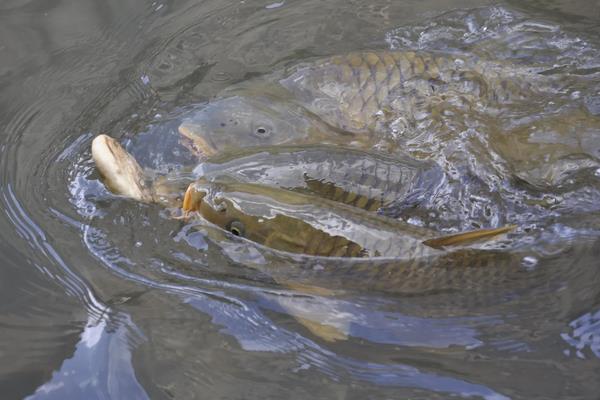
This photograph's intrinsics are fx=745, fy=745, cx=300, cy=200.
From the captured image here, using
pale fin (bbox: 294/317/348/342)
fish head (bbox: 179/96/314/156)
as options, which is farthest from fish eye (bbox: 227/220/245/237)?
fish head (bbox: 179/96/314/156)

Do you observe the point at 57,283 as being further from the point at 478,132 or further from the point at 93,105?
the point at 478,132

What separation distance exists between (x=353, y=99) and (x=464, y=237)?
1.12 meters

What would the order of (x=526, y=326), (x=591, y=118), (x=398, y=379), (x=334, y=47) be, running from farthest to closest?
(x=334, y=47)
(x=591, y=118)
(x=526, y=326)
(x=398, y=379)

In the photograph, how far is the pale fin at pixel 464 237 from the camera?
2.26 m

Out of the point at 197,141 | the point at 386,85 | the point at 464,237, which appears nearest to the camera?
the point at 464,237

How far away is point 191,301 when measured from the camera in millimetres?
2455

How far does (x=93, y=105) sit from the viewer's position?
3539mm

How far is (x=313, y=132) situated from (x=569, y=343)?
1.37m

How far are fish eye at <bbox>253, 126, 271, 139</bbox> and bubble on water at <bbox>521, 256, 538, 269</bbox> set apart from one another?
3.75 feet

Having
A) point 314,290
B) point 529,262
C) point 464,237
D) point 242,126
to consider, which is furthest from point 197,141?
point 529,262

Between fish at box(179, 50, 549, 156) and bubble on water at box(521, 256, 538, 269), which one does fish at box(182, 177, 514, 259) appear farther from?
fish at box(179, 50, 549, 156)

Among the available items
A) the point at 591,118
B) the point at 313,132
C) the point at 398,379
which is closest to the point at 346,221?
the point at 398,379

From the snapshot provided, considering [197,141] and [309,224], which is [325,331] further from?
[197,141]

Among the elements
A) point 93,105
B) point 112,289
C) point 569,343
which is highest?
point 93,105
